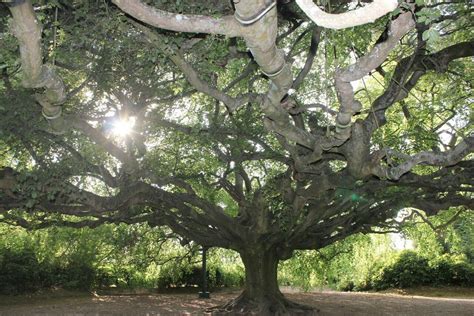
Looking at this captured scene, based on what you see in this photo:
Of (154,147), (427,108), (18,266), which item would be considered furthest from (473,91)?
(18,266)

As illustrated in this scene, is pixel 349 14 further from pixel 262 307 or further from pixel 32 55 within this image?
pixel 262 307

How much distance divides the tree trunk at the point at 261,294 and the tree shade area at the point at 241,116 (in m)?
0.04

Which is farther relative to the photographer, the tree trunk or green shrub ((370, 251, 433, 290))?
green shrub ((370, 251, 433, 290))

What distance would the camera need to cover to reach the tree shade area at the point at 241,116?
12.5 feet

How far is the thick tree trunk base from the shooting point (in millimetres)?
10961

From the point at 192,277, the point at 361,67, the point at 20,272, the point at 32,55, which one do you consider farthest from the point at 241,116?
the point at 192,277

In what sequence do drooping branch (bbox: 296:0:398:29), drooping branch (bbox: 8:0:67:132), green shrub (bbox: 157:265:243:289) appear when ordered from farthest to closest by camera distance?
green shrub (bbox: 157:265:243:289)
drooping branch (bbox: 8:0:67:132)
drooping branch (bbox: 296:0:398:29)

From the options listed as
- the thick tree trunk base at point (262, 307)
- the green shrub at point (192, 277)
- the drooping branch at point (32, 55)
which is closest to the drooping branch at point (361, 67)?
the drooping branch at point (32, 55)

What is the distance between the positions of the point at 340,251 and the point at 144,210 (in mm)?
7074

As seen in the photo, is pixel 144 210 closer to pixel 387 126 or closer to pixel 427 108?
pixel 387 126

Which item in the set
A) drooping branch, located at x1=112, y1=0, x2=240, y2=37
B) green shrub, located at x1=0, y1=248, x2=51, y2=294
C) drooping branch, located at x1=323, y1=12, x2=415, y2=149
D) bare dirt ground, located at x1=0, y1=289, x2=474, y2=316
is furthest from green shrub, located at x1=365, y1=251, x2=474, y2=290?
drooping branch, located at x1=112, y1=0, x2=240, y2=37

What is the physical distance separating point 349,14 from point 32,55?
2.32 metres

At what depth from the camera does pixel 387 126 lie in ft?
30.7

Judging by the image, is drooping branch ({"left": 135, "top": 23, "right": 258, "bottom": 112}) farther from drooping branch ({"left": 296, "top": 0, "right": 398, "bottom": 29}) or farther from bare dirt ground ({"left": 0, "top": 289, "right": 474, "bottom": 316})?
bare dirt ground ({"left": 0, "top": 289, "right": 474, "bottom": 316})
